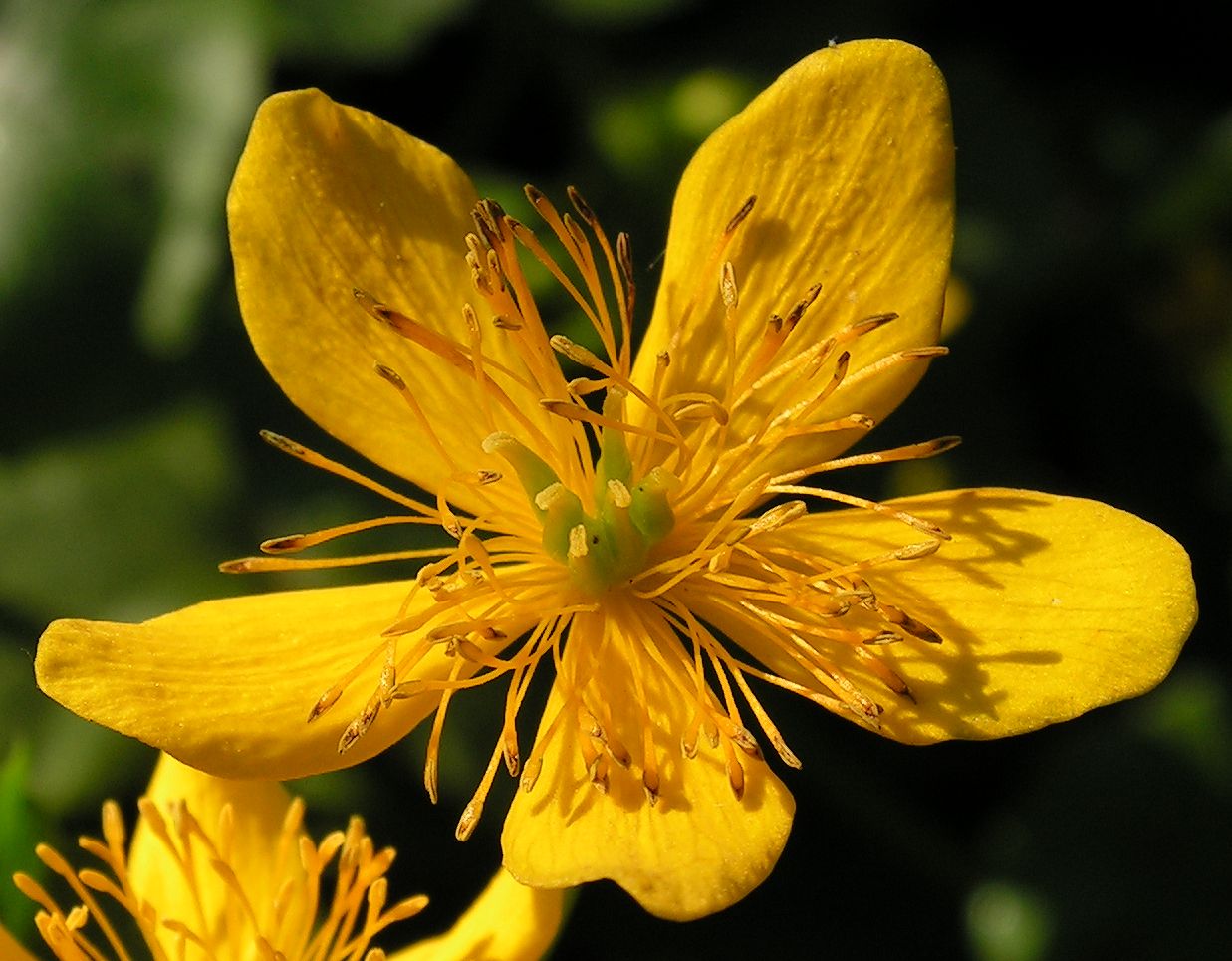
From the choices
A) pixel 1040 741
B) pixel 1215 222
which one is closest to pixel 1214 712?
pixel 1040 741

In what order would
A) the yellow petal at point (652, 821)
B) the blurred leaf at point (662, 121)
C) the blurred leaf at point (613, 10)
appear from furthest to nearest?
the blurred leaf at point (613, 10) < the blurred leaf at point (662, 121) < the yellow petal at point (652, 821)

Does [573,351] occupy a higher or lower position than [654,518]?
higher

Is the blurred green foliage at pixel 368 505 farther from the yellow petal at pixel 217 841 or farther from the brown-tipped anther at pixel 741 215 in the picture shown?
the brown-tipped anther at pixel 741 215

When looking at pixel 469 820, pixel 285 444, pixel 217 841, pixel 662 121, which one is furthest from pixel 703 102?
pixel 469 820

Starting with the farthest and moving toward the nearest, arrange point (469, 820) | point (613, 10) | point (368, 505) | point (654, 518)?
point (613, 10), point (368, 505), point (654, 518), point (469, 820)

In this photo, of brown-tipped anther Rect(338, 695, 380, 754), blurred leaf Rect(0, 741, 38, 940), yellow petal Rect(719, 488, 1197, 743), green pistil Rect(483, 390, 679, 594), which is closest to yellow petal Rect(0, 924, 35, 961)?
blurred leaf Rect(0, 741, 38, 940)

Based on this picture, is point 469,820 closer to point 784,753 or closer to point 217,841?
point 784,753

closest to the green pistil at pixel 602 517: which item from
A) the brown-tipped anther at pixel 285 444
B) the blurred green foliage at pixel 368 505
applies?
the brown-tipped anther at pixel 285 444

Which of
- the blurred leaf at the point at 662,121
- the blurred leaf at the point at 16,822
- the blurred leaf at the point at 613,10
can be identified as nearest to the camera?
the blurred leaf at the point at 16,822
